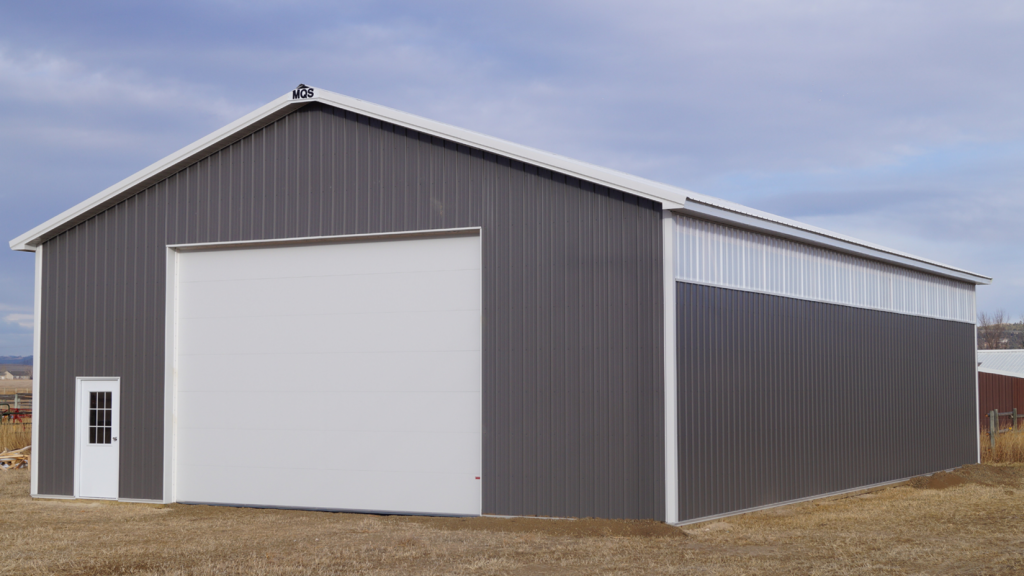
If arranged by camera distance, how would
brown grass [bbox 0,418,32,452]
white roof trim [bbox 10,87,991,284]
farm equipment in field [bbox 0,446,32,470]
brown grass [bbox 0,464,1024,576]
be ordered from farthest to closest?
brown grass [bbox 0,418,32,452] < farm equipment in field [bbox 0,446,32,470] < white roof trim [bbox 10,87,991,284] < brown grass [bbox 0,464,1024,576]

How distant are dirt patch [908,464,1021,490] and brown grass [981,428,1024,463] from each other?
2.46 m

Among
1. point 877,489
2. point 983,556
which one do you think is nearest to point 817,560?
point 983,556

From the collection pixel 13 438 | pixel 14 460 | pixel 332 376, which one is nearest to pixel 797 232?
pixel 332 376

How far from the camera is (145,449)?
650 inches

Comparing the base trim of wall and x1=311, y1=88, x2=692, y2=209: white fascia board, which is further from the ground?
x1=311, y1=88, x2=692, y2=209: white fascia board

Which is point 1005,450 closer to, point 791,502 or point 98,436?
point 791,502

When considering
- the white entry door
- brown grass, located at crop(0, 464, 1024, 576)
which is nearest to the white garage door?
brown grass, located at crop(0, 464, 1024, 576)

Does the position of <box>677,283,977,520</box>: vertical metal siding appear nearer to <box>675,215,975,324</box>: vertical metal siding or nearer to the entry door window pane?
<box>675,215,975,324</box>: vertical metal siding

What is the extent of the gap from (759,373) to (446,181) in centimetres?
559

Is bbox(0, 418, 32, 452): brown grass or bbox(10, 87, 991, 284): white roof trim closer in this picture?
bbox(10, 87, 991, 284): white roof trim

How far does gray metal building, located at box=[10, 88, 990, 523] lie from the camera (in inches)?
535

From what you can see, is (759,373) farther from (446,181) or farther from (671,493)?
(446,181)

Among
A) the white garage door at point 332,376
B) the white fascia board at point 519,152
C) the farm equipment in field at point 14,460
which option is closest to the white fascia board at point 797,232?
the white fascia board at point 519,152

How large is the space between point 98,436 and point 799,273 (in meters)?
12.2
